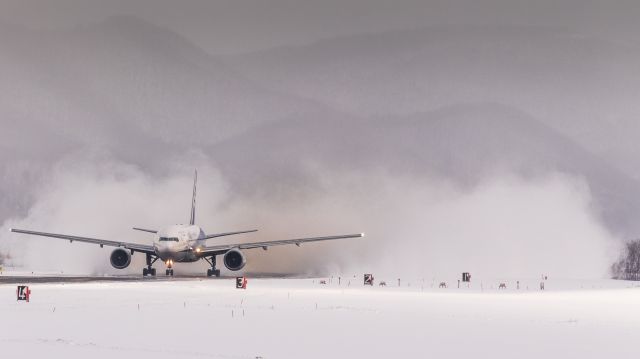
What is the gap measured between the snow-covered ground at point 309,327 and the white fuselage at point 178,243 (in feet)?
133

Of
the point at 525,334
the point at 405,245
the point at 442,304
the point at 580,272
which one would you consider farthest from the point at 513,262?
the point at 525,334

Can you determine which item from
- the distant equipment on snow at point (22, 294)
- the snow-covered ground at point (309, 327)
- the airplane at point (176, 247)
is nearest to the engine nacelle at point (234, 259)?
the airplane at point (176, 247)

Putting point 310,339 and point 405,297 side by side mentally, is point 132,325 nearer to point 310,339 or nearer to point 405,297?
point 310,339

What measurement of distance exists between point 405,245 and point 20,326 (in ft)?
404

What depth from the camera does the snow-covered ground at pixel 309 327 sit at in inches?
1038

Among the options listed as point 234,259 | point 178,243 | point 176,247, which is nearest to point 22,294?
point 234,259

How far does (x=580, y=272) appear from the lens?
139 m

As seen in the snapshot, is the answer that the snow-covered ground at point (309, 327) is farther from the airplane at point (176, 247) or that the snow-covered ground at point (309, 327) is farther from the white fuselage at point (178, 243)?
the white fuselage at point (178, 243)

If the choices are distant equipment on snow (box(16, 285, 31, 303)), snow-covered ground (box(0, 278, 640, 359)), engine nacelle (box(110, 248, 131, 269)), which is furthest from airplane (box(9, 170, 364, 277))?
distant equipment on snow (box(16, 285, 31, 303))

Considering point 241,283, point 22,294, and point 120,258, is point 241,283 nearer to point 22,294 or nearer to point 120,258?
point 22,294

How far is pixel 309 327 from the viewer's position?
3334 cm

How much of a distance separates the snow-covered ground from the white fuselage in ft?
133

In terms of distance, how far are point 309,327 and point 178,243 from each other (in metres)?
61.5

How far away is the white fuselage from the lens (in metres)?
92.4
